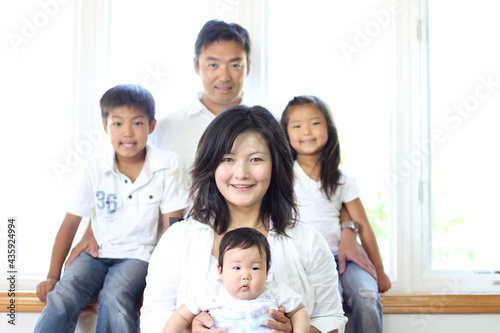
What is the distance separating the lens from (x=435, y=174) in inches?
100

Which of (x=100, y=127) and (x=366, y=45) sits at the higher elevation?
(x=366, y=45)

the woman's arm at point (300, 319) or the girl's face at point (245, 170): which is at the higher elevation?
the girl's face at point (245, 170)

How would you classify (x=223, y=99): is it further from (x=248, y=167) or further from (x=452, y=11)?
(x=452, y=11)

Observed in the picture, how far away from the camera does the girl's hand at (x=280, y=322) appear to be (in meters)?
1.39

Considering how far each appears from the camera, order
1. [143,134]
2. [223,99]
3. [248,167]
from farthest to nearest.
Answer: [223,99]
[143,134]
[248,167]

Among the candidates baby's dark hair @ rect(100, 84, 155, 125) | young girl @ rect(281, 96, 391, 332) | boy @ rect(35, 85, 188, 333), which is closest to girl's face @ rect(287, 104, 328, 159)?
young girl @ rect(281, 96, 391, 332)

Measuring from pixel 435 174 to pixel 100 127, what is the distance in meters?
1.59

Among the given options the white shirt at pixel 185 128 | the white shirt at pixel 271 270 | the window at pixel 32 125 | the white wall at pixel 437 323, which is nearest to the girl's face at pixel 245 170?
the white shirt at pixel 271 270

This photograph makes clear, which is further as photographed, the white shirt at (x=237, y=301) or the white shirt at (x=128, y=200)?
the white shirt at (x=128, y=200)

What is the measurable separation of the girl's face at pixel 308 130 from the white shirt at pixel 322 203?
0.10 metres

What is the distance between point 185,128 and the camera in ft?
8.15

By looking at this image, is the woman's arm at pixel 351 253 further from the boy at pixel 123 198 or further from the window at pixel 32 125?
the window at pixel 32 125

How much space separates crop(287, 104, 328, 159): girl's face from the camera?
2.27 metres

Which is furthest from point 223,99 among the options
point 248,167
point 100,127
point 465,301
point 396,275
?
point 465,301
